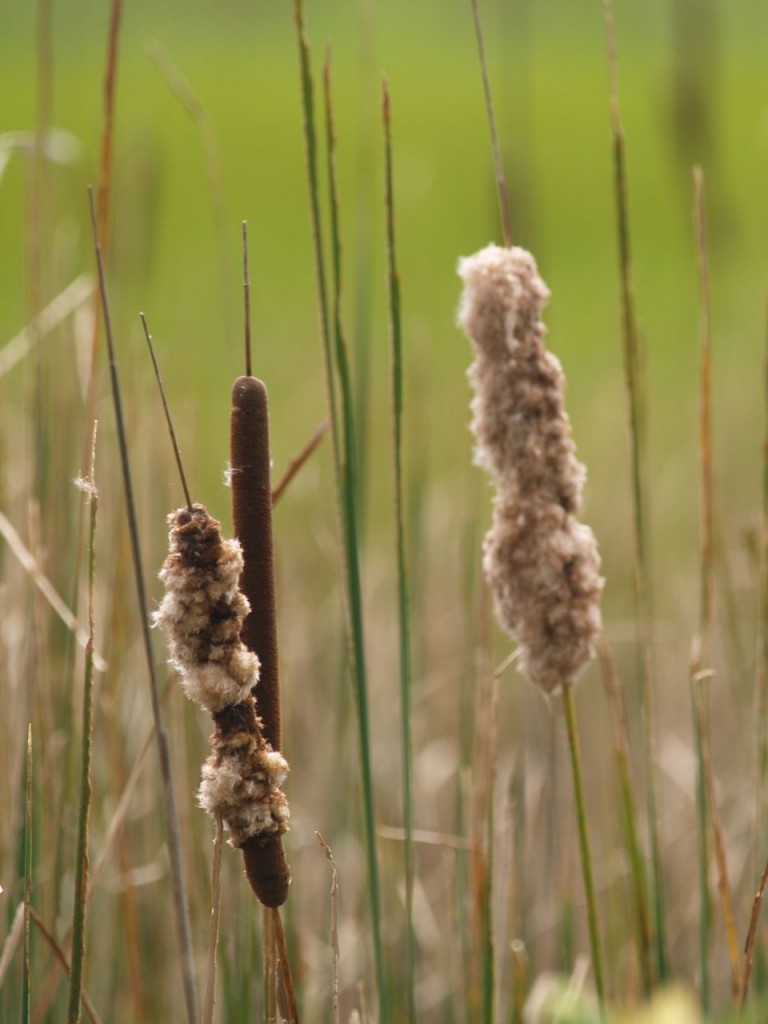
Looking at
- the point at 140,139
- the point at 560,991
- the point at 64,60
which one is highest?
the point at 64,60

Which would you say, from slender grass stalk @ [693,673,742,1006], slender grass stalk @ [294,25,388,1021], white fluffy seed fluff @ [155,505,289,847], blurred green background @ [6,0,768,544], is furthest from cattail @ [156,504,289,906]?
blurred green background @ [6,0,768,544]

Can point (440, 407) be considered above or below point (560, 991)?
above

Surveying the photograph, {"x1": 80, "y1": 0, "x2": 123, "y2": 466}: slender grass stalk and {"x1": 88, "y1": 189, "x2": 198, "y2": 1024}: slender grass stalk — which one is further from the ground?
{"x1": 80, "y1": 0, "x2": 123, "y2": 466}: slender grass stalk

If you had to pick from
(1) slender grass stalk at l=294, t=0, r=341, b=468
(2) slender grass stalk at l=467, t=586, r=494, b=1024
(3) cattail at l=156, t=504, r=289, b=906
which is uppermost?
(1) slender grass stalk at l=294, t=0, r=341, b=468

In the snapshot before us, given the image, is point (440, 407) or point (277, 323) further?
point (277, 323)

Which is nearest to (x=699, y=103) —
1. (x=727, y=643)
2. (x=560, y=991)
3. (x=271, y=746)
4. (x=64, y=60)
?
(x=727, y=643)

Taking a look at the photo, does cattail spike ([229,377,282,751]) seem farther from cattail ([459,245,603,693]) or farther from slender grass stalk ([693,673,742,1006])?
slender grass stalk ([693,673,742,1006])

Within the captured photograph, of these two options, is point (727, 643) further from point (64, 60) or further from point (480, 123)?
point (64, 60)

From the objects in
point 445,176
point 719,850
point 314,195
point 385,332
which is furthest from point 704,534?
point 445,176
